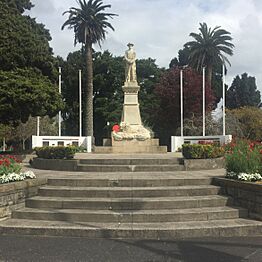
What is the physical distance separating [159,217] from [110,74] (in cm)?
3903

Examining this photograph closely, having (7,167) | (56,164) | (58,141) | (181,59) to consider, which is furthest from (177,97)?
(7,167)

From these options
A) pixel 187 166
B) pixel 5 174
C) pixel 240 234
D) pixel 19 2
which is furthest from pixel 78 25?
pixel 240 234

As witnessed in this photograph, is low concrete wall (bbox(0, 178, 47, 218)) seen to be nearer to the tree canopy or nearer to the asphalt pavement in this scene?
the asphalt pavement

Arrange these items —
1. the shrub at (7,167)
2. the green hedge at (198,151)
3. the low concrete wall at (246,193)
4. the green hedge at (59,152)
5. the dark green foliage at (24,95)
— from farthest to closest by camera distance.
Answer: the dark green foliage at (24,95), the green hedge at (59,152), the green hedge at (198,151), the shrub at (7,167), the low concrete wall at (246,193)

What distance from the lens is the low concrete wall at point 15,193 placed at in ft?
24.4

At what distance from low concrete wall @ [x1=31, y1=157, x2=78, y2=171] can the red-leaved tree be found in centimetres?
2629

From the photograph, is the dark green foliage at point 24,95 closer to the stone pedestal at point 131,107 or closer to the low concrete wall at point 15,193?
the stone pedestal at point 131,107

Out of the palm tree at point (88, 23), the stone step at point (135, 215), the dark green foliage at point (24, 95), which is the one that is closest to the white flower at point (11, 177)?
the stone step at point (135, 215)

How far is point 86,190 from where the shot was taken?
8.19 meters

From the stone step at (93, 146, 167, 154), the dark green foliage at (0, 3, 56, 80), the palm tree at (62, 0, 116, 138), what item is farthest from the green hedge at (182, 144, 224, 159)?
the palm tree at (62, 0, 116, 138)

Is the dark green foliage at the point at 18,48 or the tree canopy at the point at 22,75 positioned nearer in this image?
the tree canopy at the point at 22,75

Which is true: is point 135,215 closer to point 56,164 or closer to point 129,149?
point 56,164

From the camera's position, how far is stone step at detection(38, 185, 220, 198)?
812cm

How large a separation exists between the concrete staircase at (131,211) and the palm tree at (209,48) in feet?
115
